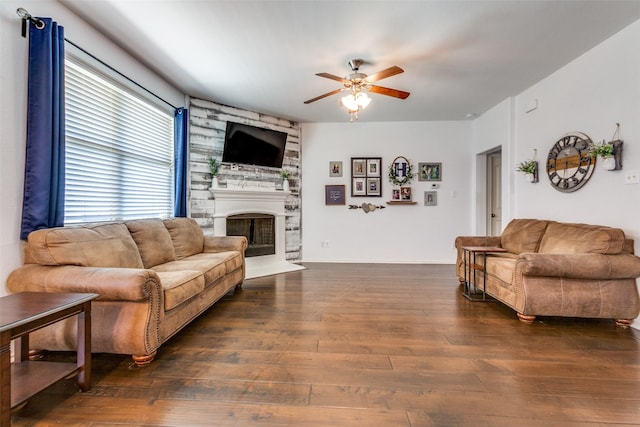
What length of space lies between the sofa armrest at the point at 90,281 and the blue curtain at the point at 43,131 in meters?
0.32

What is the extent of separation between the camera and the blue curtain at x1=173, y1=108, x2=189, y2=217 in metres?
3.96

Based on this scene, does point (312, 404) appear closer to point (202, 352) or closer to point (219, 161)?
point (202, 352)

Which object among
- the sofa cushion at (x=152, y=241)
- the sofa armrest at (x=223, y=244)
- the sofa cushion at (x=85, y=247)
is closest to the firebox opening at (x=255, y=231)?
the sofa armrest at (x=223, y=244)

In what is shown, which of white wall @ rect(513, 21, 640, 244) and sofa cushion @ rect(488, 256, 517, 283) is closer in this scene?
white wall @ rect(513, 21, 640, 244)

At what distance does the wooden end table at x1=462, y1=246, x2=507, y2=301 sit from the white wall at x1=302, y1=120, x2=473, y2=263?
1728mm

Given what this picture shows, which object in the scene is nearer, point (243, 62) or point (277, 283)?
point (243, 62)

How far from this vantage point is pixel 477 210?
535 centimetres

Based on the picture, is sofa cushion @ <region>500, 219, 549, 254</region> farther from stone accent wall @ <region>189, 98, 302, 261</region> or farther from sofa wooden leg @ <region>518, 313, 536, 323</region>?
stone accent wall @ <region>189, 98, 302, 261</region>

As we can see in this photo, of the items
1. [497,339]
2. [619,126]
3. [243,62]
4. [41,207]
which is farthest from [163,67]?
[619,126]

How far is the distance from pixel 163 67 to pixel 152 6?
114 cm

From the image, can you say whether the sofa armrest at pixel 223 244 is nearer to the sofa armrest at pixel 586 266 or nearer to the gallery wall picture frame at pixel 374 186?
the gallery wall picture frame at pixel 374 186

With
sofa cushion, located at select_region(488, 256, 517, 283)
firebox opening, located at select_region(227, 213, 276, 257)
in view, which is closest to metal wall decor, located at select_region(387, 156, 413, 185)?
firebox opening, located at select_region(227, 213, 276, 257)

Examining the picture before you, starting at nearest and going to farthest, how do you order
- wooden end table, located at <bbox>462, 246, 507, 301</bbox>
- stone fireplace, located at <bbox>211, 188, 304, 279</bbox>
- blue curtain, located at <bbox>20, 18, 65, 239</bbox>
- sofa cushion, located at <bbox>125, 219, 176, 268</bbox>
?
1. blue curtain, located at <bbox>20, 18, 65, 239</bbox>
2. sofa cushion, located at <bbox>125, 219, 176, 268</bbox>
3. wooden end table, located at <bbox>462, 246, 507, 301</bbox>
4. stone fireplace, located at <bbox>211, 188, 304, 279</bbox>

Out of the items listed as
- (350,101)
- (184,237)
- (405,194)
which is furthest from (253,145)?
(405,194)
